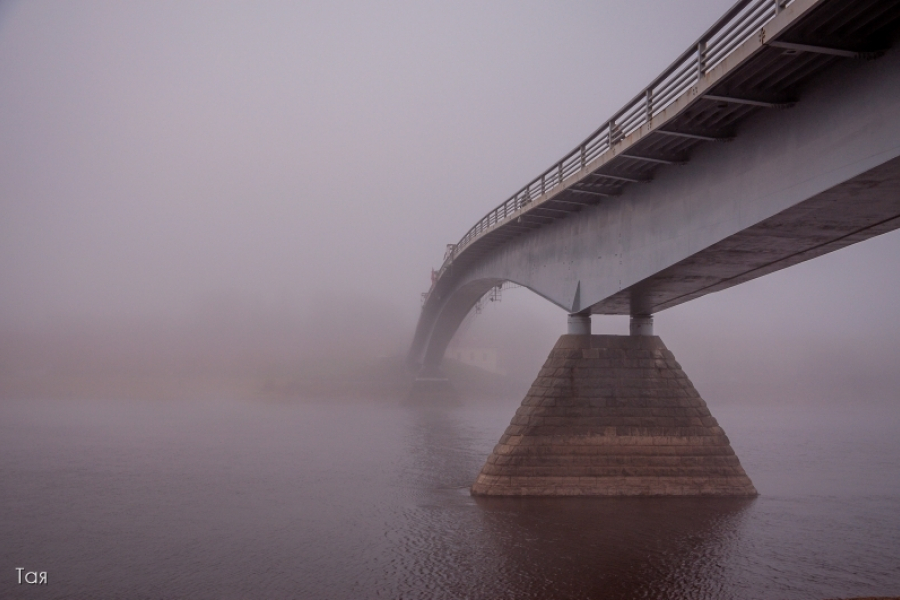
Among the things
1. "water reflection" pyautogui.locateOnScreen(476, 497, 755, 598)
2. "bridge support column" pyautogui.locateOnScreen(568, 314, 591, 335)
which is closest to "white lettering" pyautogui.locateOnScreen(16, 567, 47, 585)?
"water reflection" pyautogui.locateOnScreen(476, 497, 755, 598)

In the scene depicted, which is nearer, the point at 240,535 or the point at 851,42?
the point at 851,42

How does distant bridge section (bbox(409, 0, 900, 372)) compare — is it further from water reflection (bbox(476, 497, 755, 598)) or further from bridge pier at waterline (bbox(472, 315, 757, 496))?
water reflection (bbox(476, 497, 755, 598))

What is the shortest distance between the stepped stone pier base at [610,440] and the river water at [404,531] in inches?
23.4

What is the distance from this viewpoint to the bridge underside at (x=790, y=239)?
1228cm

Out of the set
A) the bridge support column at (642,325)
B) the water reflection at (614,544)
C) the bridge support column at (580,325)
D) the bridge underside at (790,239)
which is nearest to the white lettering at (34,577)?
the water reflection at (614,544)

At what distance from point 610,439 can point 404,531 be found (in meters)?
6.81

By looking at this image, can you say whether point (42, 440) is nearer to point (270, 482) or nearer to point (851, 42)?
point (270, 482)

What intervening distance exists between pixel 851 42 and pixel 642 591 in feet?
35.9

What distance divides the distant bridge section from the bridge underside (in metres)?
0.05

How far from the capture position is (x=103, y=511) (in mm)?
22750

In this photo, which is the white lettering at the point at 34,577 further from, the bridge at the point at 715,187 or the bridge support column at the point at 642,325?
the bridge support column at the point at 642,325

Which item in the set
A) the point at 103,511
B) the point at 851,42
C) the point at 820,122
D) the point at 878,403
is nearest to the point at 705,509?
the point at 820,122

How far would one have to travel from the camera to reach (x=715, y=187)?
16.0m

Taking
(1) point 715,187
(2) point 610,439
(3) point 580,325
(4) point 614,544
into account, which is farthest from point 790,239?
(3) point 580,325
